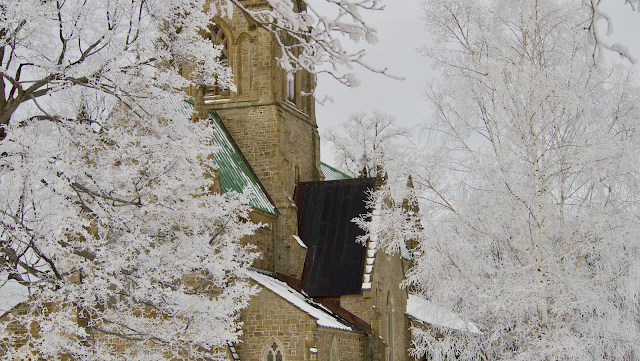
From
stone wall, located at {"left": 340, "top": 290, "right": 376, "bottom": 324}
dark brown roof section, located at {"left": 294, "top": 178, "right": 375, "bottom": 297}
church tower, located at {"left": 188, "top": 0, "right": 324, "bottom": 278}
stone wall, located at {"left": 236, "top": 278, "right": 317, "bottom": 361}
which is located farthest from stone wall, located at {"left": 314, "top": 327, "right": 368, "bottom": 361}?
church tower, located at {"left": 188, "top": 0, "right": 324, "bottom": 278}

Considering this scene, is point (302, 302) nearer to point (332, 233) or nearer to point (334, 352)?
point (334, 352)

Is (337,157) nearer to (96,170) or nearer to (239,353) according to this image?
(239,353)

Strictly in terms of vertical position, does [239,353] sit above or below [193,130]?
below

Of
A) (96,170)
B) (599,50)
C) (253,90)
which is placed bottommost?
(599,50)

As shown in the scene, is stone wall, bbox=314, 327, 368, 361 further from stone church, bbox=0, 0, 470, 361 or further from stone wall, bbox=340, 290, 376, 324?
stone wall, bbox=340, 290, 376, 324

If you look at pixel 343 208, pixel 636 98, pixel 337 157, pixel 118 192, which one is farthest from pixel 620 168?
pixel 337 157

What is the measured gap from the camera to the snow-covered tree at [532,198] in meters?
11.9

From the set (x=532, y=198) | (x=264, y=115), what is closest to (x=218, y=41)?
(x=264, y=115)

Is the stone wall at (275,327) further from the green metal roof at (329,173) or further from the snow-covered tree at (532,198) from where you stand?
the green metal roof at (329,173)

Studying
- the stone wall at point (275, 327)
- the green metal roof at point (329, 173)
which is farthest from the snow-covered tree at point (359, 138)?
the stone wall at point (275, 327)

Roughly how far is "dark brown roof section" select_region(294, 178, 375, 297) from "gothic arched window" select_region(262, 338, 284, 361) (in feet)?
12.5

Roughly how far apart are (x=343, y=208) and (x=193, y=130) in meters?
11.7

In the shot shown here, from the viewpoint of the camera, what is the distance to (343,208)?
882 inches

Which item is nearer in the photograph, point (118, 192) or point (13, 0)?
point (13, 0)
